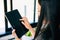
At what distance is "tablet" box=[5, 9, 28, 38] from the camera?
1135 millimetres

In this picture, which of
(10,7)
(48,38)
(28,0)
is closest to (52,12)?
(48,38)

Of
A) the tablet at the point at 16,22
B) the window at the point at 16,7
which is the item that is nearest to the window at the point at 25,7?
the window at the point at 16,7

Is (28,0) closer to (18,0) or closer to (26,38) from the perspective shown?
(18,0)

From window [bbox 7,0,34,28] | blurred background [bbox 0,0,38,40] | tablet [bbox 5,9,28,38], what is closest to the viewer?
tablet [bbox 5,9,28,38]

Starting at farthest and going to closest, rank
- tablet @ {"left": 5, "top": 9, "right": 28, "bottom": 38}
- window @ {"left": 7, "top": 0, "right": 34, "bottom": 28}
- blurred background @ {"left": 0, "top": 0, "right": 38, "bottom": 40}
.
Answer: window @ {"left": 7, "top": 0, "right": 34, "bottom": 28} < blurred background @ {"left": 0, "top": 0, "right": 38, "bottom": 40} < tablet @ {"left": 5, "top": 9, "right": 28, "bottom": 38}

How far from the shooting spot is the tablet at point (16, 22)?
113 cm

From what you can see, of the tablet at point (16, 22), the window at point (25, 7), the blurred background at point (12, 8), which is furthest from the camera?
the window at point (25, 7)

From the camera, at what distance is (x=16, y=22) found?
118 centimetres

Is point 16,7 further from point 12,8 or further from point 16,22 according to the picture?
point 16,22

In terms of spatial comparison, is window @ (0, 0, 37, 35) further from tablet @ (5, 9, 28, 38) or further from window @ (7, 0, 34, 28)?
tablet @ (5, 9, 28, 38)

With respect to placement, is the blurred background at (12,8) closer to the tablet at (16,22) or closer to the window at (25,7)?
the window at (25,7)

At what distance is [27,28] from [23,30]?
0.18 feet

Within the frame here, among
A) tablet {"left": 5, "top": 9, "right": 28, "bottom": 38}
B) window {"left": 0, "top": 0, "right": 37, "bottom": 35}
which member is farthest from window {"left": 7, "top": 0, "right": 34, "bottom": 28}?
tablet {"left": 5, "top": 9, "right": 28, "bottom": 38}

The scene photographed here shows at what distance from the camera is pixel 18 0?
169 cm
